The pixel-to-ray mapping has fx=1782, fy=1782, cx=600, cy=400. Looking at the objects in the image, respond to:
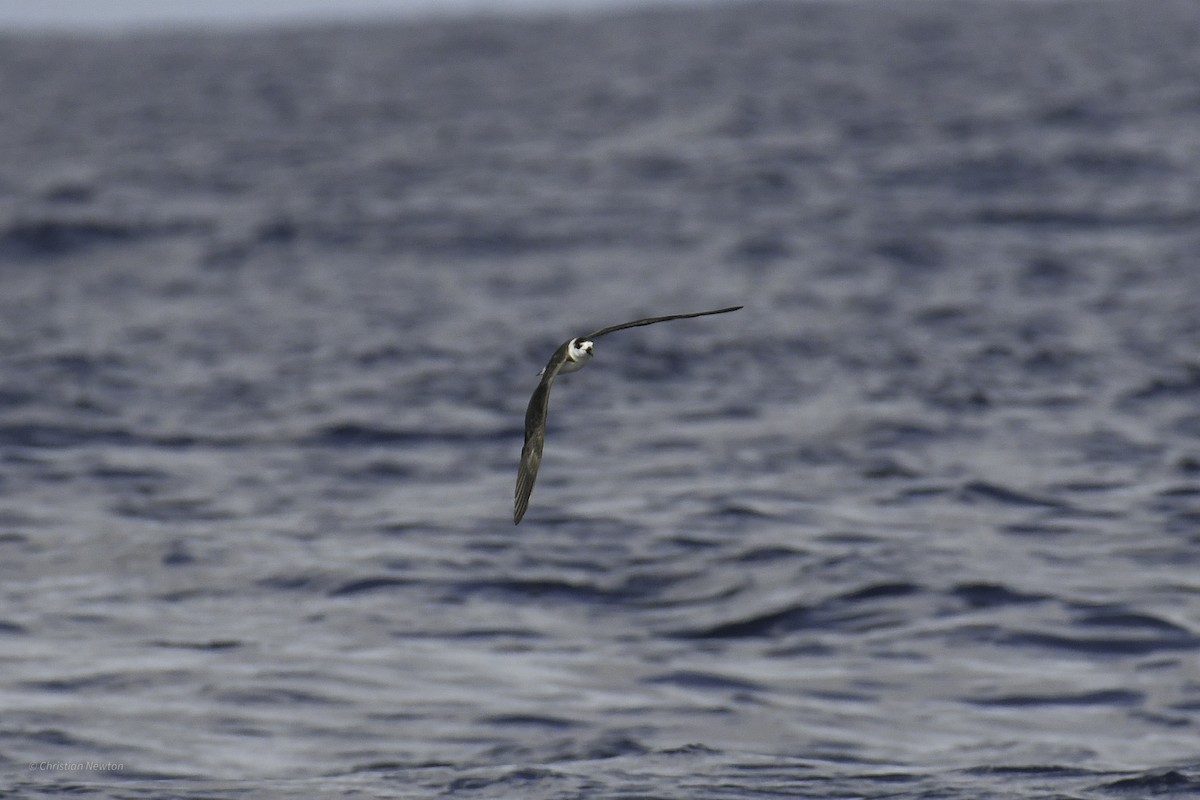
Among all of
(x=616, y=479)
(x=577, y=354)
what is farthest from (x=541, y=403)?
(x=616, y=479)

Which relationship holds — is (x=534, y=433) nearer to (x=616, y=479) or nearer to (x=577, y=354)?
(x=577, y=354)

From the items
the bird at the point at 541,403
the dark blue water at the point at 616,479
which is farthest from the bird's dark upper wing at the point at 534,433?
the dark blue water at the point at 616,479

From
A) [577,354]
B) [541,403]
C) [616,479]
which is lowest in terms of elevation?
[616,479]

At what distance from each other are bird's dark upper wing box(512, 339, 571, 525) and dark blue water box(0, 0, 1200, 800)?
363 cm

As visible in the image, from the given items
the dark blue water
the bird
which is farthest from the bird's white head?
the dark blue water

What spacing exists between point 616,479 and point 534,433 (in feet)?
33.2

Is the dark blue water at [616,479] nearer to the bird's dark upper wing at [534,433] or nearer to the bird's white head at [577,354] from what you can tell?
the bird's dark upper wing at [534,433]

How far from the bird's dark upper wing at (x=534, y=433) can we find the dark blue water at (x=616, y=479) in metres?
3.63

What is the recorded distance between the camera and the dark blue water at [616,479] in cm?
1177

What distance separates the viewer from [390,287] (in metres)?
28.6

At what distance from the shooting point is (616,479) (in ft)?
58.6

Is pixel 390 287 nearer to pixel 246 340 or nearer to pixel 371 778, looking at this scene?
pixel 246 340

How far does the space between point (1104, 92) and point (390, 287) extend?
30.3 metres

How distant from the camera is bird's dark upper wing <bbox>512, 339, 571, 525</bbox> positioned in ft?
24.2
